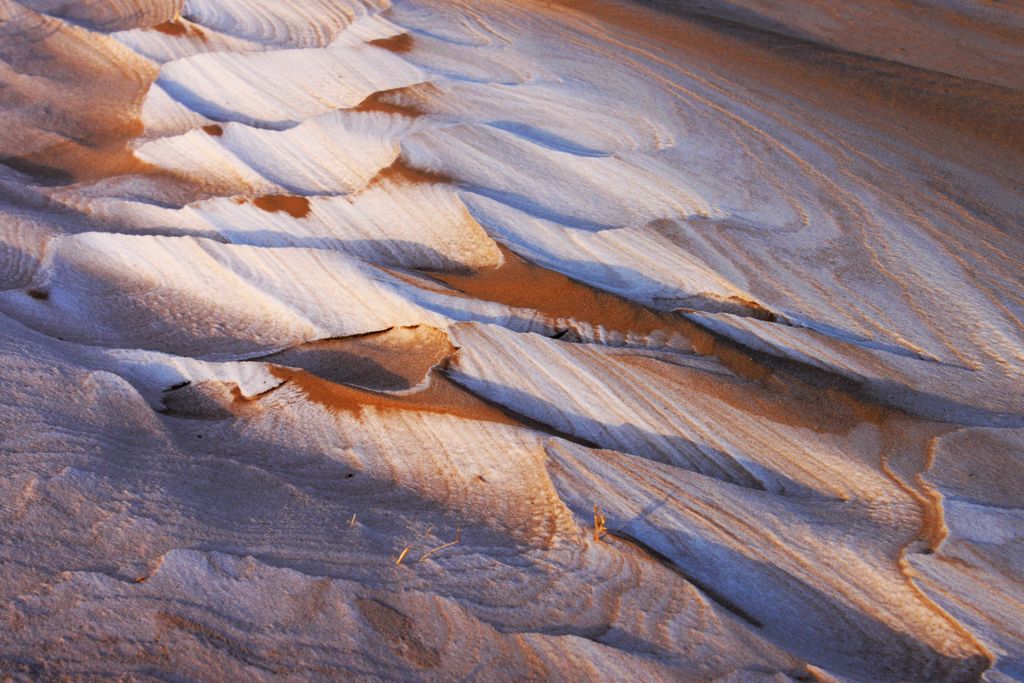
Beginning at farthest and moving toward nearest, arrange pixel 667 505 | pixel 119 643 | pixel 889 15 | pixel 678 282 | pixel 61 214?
pixel 889 15, pixel 61 214, pixel 678 282, pixel 667 505, pixel 119 643

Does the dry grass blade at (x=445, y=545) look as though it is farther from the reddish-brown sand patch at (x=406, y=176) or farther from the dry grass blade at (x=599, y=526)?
the reddish-brown sand patch at (x=406, y=176)

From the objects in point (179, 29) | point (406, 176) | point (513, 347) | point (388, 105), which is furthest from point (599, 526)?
point (179, 29)

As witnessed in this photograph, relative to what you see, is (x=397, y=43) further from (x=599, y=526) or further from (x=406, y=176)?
(x=599, y=526)

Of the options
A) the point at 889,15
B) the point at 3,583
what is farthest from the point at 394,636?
the point at 889,15

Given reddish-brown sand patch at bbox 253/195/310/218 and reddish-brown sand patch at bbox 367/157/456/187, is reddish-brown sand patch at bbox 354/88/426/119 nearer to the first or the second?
reddish-brown sand patch at bbox 367/157/456/187

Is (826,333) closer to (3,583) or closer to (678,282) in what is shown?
(678,282)

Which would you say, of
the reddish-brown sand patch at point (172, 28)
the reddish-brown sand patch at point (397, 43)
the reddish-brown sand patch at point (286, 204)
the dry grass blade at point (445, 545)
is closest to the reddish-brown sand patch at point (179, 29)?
the reddish-brown sand patch at point (172, 28)

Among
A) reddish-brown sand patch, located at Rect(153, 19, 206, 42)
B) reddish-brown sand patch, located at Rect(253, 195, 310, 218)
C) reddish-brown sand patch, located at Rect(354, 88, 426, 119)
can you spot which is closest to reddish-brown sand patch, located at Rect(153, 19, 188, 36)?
reddish-brown sand patch, located at Rect(153, 19, 206, 42)
